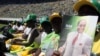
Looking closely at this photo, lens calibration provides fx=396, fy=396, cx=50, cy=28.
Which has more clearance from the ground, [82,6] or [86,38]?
[82,6]

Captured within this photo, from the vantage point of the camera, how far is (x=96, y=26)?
3.90 meters

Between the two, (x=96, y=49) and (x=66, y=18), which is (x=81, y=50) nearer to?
(x=96, y=49)

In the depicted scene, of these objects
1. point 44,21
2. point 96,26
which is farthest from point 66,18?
point 44,21

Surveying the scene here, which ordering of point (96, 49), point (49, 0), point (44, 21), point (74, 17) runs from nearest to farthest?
1. point (96, 49)
2. point (74, 17)
3. point (44, 21)
4. point (49, 0)

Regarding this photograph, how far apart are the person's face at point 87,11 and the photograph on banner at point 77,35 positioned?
0.09 metres

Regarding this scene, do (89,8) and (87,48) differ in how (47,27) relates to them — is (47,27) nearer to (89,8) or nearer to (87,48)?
(89,8)

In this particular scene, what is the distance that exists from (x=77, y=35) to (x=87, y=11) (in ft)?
0.91

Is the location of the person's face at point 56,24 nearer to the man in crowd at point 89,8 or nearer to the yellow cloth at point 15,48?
the man in crowd at point 89,8

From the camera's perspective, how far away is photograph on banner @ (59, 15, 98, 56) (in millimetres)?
3812

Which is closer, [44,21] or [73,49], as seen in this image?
[73,49]

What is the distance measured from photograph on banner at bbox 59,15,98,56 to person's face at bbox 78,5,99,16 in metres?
0.09

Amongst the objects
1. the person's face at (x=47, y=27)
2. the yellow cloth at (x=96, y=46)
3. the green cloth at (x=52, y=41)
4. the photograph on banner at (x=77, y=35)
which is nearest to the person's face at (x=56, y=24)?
the green cloth at (x=52, y=41)

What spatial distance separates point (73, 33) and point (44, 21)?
2.82 metres

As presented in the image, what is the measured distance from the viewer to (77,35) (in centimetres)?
394
